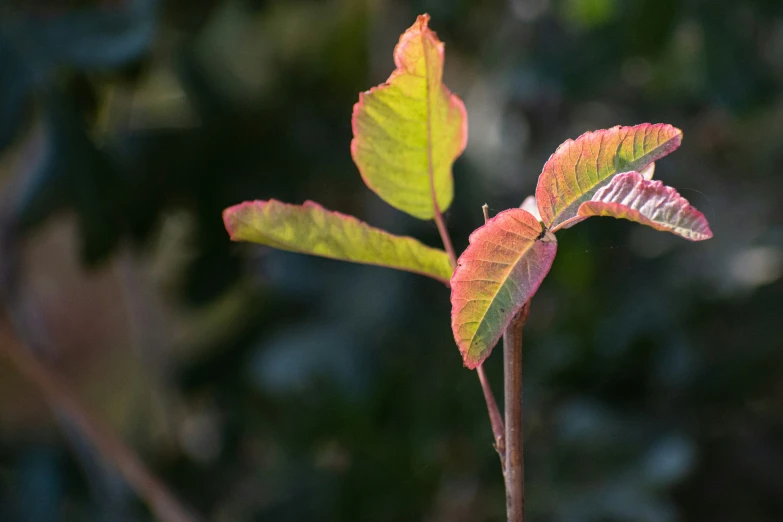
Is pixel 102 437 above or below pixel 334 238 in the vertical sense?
below

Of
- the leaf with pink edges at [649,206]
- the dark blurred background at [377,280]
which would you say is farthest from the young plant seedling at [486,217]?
the dark blurred background at [377,280]

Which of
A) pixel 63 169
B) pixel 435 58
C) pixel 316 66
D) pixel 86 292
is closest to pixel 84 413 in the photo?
pixel 63 169

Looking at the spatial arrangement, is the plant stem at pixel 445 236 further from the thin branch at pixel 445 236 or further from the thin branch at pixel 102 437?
the thin branch at pixel 102 437

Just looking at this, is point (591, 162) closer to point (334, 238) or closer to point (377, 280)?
point (334, 238)

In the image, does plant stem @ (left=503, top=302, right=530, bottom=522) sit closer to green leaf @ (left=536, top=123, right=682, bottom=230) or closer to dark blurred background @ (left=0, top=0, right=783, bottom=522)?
green leaf @ (left=536, top=123, right=682, bottom=230)

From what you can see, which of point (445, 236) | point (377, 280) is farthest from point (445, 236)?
point (377, 280)
